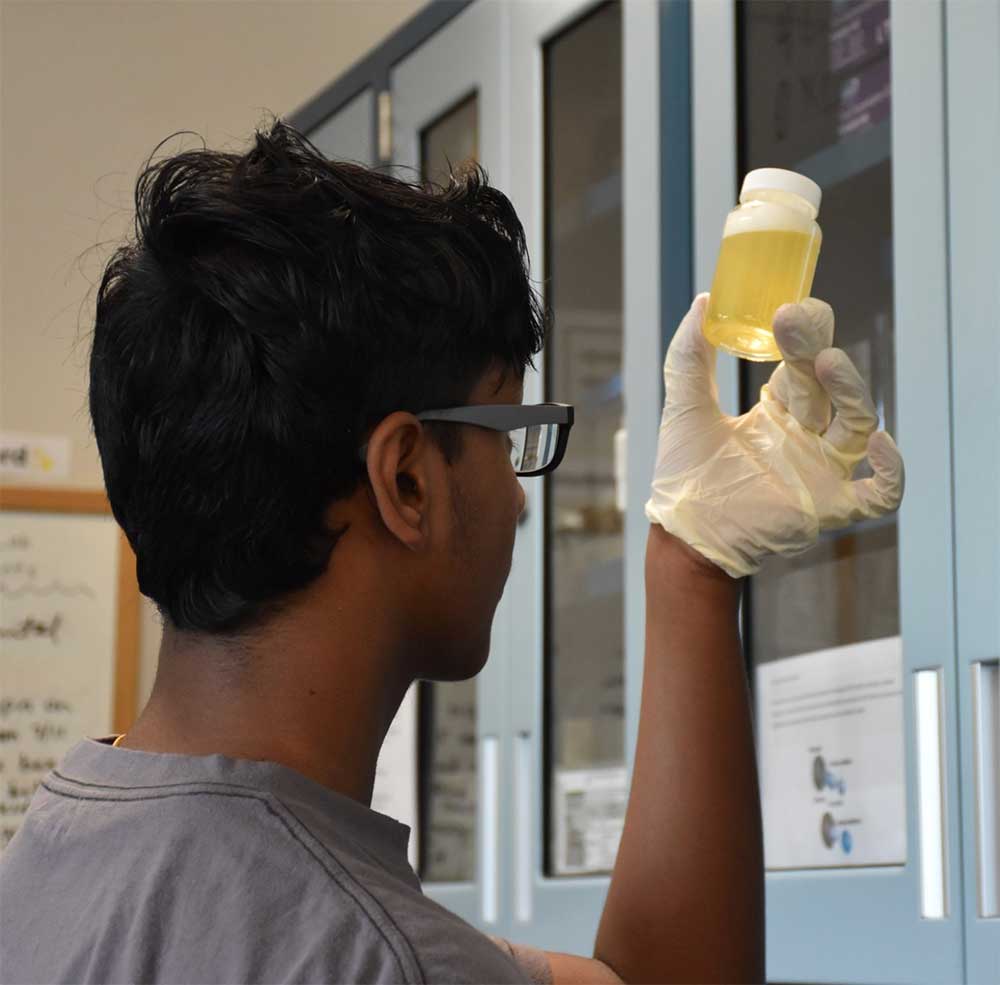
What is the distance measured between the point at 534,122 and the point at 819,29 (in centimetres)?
45

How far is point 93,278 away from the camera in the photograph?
2871 mm

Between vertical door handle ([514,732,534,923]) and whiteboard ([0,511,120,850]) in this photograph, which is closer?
vertical door handle ([514,732,534,923])

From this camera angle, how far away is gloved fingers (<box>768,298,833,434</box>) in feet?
3.11

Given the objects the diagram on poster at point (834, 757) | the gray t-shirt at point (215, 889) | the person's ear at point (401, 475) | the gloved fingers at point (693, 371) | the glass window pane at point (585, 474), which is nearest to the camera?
the gray t-shirt at point (215, 889)

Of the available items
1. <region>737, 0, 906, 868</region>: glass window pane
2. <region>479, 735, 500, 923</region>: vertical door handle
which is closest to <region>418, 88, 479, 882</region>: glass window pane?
<region>479, 735, 500, 923</region>: vertical door handle

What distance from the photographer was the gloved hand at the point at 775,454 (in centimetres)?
97

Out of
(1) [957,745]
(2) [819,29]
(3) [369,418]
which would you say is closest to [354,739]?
(3) [369,418]

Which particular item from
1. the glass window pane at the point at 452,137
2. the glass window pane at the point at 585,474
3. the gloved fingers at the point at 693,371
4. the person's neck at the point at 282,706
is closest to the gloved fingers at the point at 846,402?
the gloved fingers at the point at 693,371

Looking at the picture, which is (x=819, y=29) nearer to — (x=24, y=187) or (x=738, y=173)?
(x=738, y=173)

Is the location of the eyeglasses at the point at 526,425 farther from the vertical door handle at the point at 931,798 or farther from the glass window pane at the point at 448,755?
the glass window pane at the point at 448,755

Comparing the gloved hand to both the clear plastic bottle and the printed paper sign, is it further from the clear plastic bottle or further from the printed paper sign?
the printed paper sign

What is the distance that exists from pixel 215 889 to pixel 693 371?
1.67ft

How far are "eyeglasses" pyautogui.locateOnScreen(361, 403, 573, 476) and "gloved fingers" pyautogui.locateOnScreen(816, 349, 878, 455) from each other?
6.3 inches

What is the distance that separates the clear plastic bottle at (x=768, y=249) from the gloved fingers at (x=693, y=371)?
Answer: 41 mm
